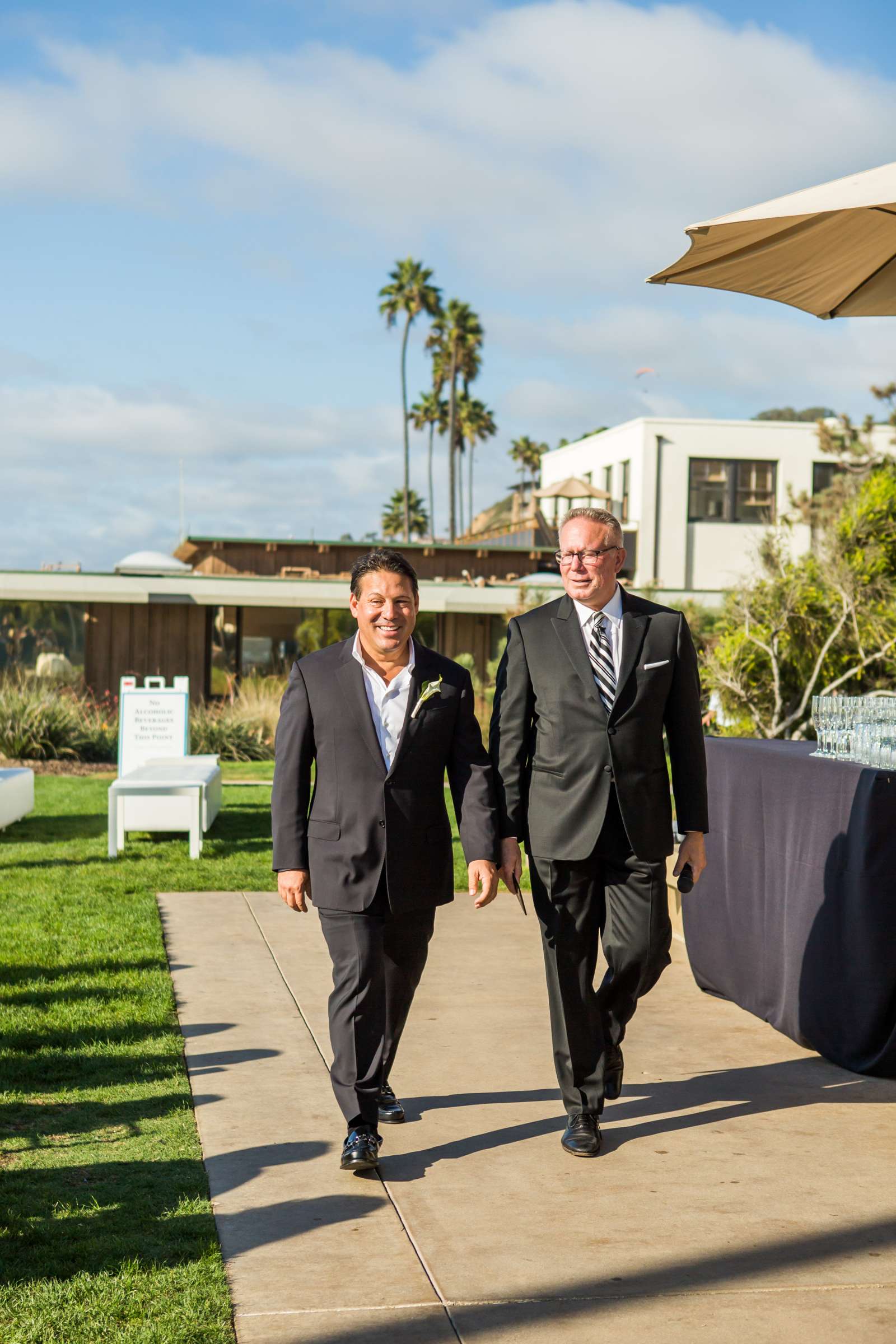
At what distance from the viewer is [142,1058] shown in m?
5.39

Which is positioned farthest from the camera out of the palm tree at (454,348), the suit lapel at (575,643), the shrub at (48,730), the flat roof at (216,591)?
the palm tree at (454,348)

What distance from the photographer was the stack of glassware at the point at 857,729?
5172 mm

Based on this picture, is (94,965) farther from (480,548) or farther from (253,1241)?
(480,548)

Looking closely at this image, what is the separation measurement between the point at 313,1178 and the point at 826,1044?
7.39 feet

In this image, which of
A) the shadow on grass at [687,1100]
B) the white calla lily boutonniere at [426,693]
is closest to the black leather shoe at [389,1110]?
the shadow on grass at [687,1100]

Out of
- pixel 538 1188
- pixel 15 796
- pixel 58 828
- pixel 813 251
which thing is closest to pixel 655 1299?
pixel 538 1188

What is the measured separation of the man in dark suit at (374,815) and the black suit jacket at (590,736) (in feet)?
0.52

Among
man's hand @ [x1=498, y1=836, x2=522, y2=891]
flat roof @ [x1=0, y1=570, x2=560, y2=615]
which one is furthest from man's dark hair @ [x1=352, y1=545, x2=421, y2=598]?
flat roof @ [x1=0, y1=570, x2=560, y2=615]

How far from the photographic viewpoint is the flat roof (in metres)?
26.3

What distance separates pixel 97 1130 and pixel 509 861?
1665 millimetres

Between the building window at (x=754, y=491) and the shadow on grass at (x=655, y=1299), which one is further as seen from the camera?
the building window at (x=754, y=491)

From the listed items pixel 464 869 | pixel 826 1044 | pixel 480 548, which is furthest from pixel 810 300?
pixel 480 548

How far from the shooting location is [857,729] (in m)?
5.36

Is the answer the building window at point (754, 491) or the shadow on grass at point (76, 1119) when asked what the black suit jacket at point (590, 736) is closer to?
the shadow on grass at point (76, 1119)
